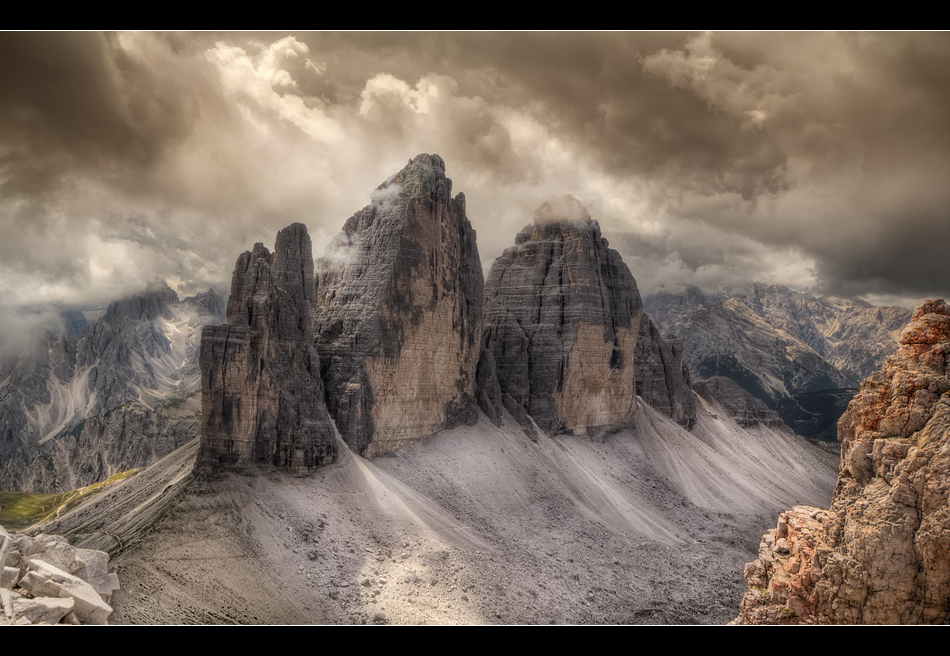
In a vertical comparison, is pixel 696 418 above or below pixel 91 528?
above

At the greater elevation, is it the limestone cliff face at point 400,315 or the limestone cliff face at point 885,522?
the limestone cliff face at point 400,315

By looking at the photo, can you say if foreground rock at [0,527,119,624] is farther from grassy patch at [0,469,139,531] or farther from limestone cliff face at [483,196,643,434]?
grassy patch at [0,469,139,531]

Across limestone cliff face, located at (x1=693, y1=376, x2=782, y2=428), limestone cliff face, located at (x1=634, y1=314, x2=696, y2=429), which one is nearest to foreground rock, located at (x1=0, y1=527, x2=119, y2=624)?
limestone cliff face, located at (x1=634, y1=314, x2=696, y2=429)

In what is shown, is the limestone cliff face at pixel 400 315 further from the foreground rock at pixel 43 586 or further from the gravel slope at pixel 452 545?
the foreground rock at pixel 43 586

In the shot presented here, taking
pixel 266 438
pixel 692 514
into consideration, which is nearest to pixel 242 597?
pixel 266 438

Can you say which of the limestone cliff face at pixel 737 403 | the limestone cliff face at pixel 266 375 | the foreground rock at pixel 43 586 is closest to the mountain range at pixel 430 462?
the limestone cliff face at pixel 266 375
